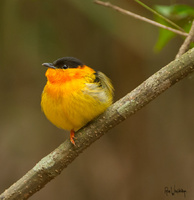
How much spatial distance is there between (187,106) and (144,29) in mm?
1245

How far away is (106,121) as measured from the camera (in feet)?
8.41

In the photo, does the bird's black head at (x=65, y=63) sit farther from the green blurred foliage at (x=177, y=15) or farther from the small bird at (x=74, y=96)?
the green blurred foliage at (x=177, y=15)

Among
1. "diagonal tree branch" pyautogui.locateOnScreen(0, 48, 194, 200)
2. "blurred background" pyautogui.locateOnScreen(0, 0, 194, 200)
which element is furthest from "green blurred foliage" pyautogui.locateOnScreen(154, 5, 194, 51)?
"blurred background" pyautogui.locateOnScreen(0, 0, 194, 200)

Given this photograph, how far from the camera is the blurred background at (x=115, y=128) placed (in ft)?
16.6

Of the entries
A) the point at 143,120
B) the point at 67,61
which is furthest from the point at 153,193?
the point at 67,61

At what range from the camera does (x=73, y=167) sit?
214 inches

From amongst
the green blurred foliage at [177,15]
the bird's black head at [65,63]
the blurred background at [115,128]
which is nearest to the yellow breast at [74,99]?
the bird's black head at [65,63]

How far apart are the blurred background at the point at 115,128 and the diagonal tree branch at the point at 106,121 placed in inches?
94.0

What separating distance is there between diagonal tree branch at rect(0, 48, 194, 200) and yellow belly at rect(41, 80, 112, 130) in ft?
0.34

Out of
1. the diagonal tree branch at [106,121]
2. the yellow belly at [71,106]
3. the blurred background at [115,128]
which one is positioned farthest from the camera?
the blurred background at [115,128]

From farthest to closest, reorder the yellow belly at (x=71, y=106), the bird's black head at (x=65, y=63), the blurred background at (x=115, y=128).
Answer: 1. the blurred background at (x=115, y=128)
2. the bird's black head at (x=65, y=63)
3. the yellow belly at (x=71, y=106)

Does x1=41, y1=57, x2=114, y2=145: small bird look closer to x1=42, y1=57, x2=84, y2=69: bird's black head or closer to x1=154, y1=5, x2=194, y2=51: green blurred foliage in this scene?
x1=42, y1=57, x2=84, y2=69: bird's black head

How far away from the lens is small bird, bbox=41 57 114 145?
2766 millimetres

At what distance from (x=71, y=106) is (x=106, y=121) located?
1.25 feet
